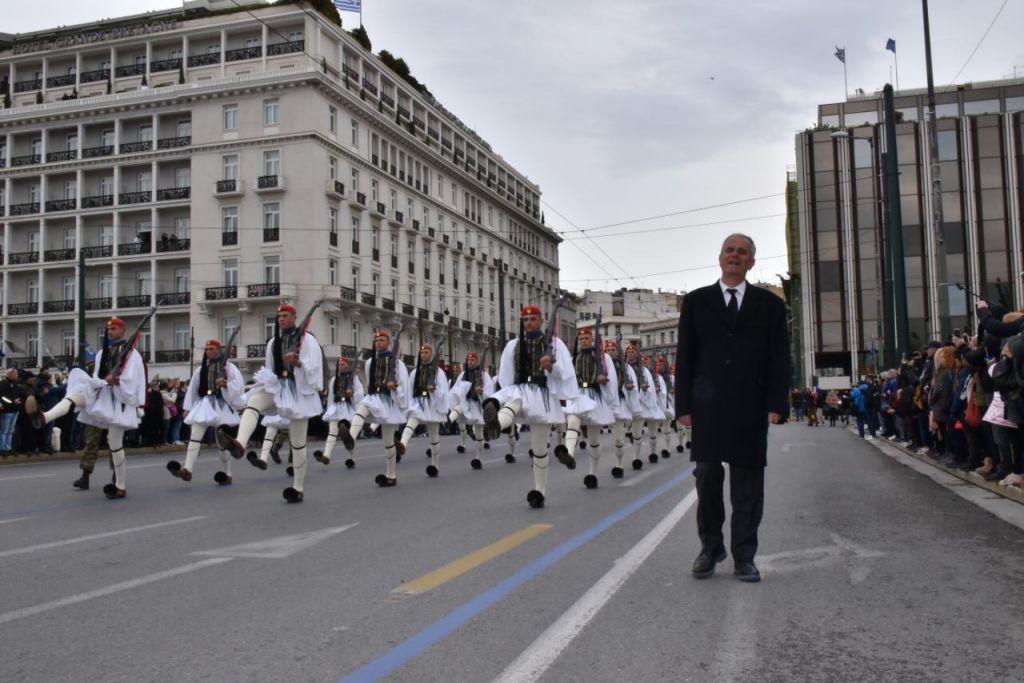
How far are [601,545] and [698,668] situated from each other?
3.32 meters

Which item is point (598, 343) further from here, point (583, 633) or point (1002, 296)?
point (583, 633)

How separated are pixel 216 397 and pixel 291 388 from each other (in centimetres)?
319

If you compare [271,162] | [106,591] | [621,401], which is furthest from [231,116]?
[106,591]

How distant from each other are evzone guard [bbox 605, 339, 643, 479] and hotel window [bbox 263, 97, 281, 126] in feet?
150

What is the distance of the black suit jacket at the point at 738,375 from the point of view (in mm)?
6156

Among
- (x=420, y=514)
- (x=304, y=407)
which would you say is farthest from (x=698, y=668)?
(x=304, y=407)

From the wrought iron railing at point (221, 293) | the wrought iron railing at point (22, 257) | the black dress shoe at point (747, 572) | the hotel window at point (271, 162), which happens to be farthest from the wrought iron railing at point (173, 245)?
the black dress shoe at point (747, 572)

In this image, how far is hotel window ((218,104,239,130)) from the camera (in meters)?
59.6

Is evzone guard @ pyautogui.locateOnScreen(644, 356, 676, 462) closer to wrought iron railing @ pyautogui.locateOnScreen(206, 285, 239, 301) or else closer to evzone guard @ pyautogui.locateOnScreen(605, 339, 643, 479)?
evzone guard @ pyautogui.locateOnScreen(605, 339, 643, 479)

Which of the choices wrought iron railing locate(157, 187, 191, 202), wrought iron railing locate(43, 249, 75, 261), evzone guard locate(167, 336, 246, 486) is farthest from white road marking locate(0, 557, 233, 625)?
wrought iron railing locate(43, 249, 75, 261)

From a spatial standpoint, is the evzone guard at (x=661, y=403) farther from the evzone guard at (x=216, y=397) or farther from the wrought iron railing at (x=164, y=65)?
the wrought iron railing at (x=164, y=65)

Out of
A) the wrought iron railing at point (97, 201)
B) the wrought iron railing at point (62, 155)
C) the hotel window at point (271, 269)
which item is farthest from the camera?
the wrought iron railing at point (62, 155)

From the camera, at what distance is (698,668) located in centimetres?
420

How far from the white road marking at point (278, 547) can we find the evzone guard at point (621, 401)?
254 inches
